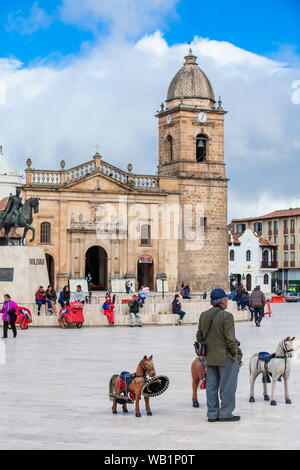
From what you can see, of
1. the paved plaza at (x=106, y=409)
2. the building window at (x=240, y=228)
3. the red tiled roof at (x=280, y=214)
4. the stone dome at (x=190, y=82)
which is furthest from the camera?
the building window at (x=240, y=228)

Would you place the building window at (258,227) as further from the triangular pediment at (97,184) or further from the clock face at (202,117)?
the triangular pediment at (97,184)

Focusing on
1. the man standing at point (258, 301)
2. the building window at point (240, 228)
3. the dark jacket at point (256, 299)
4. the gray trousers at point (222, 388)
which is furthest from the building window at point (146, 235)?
the gray trousers at point (222, 388)

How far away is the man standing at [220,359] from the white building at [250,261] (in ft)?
195

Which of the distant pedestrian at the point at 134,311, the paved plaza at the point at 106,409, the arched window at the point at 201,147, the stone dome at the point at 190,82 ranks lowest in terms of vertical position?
the paved plaza at the point at 106,409

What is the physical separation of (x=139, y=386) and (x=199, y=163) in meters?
44.0

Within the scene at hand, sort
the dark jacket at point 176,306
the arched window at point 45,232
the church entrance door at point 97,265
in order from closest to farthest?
the dark jacket at point 176,306
the arched window at point 45,232
the church entrance door at point 97,265

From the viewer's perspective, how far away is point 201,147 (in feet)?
175

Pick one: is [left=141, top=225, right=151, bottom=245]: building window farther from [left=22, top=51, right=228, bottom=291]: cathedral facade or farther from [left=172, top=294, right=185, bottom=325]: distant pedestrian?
[left=172, top=294, right=185, bottom=325]: distant pedestrian

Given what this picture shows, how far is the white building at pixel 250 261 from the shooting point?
2682 inches

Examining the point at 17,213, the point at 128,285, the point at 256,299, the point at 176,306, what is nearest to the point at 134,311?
the point at 176,306

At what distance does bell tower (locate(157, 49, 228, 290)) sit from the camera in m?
51.8

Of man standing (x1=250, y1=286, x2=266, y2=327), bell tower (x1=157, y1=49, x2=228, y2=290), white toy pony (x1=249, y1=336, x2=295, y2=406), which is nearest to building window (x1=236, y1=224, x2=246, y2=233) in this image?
bell tower (x1=157, y1=49, x2=228, y2=290)
